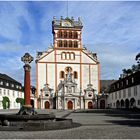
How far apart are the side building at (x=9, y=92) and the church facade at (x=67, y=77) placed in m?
6.83

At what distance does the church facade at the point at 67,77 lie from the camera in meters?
92.2

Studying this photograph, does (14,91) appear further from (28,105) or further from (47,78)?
(28,105)

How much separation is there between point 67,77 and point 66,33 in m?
14.4

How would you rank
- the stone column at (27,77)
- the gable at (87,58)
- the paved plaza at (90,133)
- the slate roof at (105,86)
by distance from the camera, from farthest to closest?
the slate roof at (105,86) → the gable at (87,58) → the stone column at (27,77) → the paved plaza at (90,133)

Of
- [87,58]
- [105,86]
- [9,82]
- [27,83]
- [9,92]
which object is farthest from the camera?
[105,86]

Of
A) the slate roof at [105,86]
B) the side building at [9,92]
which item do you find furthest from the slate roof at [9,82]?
the slate roof at [105,86]

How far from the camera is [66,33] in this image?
98.3m

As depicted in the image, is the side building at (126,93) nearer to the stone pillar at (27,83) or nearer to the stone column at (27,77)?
the stone column at (27,77)

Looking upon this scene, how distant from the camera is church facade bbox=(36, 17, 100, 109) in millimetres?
92188

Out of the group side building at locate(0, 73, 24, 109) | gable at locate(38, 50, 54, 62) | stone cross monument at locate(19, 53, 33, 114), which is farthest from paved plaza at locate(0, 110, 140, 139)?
gable at locate(38, 50, 54, 62)

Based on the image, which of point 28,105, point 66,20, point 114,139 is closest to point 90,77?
point 66,20

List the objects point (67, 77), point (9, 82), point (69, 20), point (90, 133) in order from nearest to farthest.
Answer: point (90, 133)
point (9, 82)
point (67, 77)
point (69, 20)

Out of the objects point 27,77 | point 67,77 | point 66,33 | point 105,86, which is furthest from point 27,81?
point 105,86

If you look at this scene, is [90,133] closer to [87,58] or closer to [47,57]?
[47,57]
